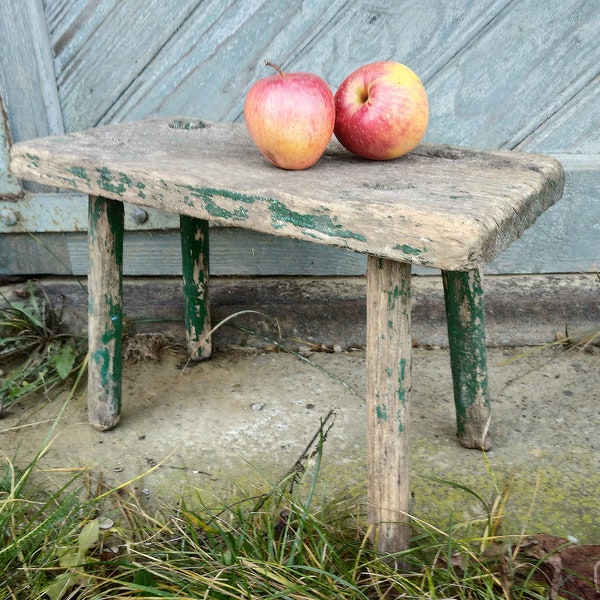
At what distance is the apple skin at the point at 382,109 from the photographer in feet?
4.11

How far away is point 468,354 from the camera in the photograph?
1526 mm

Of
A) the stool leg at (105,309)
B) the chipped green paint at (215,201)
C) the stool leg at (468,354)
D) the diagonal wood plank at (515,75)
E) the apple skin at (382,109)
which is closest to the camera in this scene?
the chipped green paint at (215,201)

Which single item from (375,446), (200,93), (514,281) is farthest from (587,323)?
(200,93)

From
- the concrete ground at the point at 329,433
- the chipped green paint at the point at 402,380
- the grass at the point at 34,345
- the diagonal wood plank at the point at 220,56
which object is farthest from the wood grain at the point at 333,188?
the grass at the point at 34,345

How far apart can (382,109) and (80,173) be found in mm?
567

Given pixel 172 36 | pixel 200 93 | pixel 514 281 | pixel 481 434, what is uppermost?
pixel 172 36

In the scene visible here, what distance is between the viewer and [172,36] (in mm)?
1952

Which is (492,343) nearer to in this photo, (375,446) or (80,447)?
(375,446)

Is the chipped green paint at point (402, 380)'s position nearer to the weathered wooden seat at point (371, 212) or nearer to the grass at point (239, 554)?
the weathered wooden seat at point (371, 212)

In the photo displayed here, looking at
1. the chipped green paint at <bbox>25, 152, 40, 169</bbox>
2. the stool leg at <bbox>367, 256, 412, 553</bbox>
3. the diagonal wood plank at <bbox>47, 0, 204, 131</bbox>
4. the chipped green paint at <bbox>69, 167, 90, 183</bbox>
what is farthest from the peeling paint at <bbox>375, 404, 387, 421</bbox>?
the diagonal wood plank at <bbox>47, 0, 204, 131</bbox>

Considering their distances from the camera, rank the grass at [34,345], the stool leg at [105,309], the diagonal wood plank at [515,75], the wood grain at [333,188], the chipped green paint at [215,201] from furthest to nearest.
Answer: the grass at [34,345] < the diagonal wood plank at [515,75] < the stool leg at [105,309] < the chipped green paint at [215,201] < the wood grain at [333,188]

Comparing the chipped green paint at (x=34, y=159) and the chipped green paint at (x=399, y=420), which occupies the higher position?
the chipped green paint at (x=34, y=159)

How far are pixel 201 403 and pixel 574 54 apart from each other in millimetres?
1300

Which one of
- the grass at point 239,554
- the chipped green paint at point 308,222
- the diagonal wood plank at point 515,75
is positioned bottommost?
the grass at point 239,554
